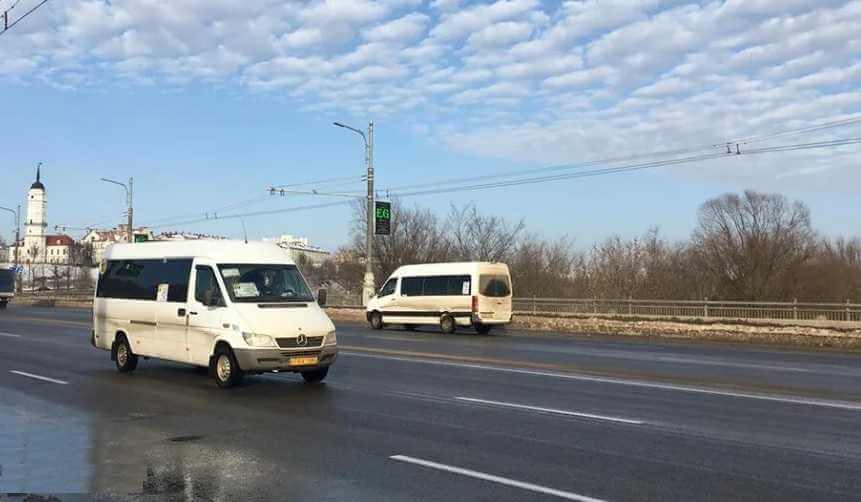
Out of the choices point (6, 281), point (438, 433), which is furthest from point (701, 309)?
point (6, 281)

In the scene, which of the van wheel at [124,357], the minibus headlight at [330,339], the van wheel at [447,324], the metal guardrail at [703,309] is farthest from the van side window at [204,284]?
the metal guardrail at [703,309]

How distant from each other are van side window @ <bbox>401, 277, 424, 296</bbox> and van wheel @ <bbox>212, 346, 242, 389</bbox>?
16.9m

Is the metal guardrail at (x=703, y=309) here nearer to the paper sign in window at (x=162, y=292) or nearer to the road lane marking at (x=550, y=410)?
the road lane marking at (x=550, y=410)

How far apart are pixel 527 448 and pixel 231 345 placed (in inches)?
233

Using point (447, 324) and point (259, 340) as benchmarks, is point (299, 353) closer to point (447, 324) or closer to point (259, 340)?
point (259, 340)

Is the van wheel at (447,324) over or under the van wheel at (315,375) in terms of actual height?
over

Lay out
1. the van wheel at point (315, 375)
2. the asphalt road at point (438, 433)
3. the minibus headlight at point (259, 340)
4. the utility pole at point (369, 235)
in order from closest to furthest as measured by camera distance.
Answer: the asphalt road at point (438, 433) < the minibus headlight at point (259, 340) < the van wheel at point (315, 375) < the utility pole at point (369, 235)

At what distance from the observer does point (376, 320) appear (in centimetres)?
3058

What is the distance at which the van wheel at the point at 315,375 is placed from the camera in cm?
1290

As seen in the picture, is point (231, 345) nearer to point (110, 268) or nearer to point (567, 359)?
point (110, 268)

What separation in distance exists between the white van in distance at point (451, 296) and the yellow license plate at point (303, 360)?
15.5m

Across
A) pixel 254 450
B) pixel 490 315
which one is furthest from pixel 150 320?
pixel 490 315

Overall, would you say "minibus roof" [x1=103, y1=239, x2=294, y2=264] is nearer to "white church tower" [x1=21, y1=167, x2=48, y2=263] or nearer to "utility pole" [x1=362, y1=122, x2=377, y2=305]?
"utility pole" [x1=362, y1=122, x2=377, y2=305]

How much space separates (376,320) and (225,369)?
18.2 m
